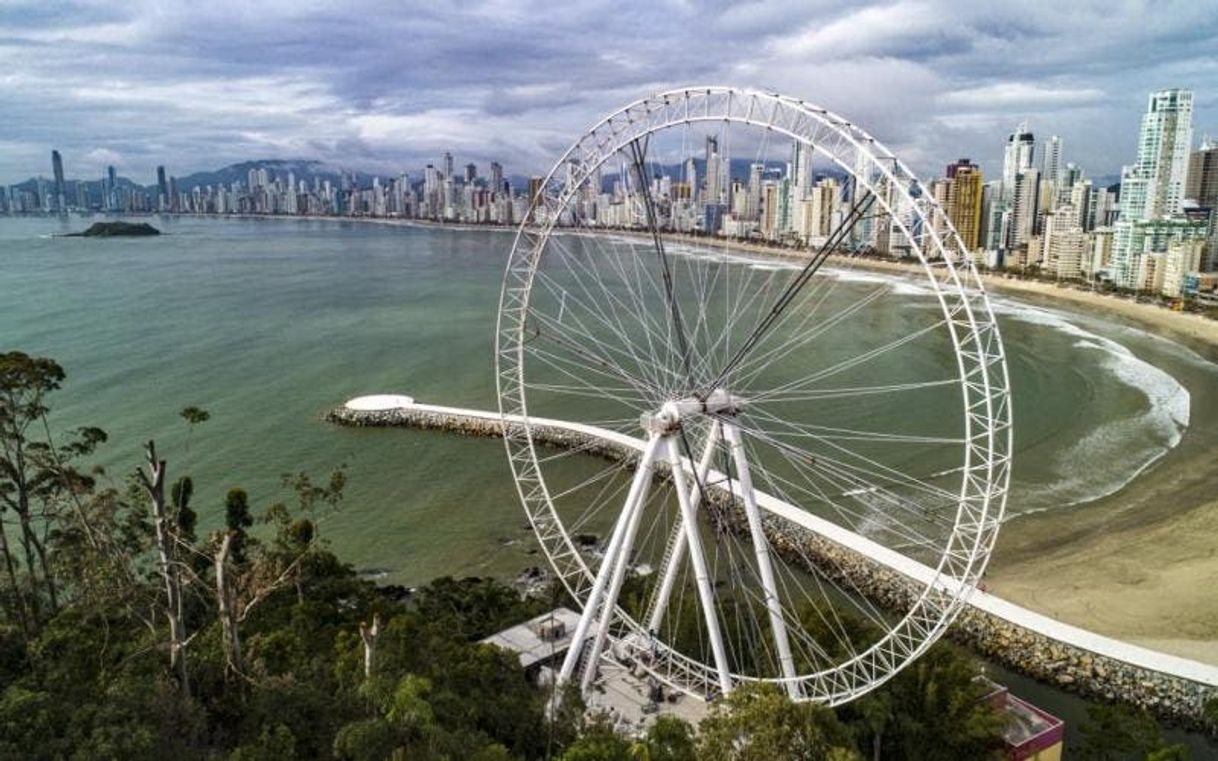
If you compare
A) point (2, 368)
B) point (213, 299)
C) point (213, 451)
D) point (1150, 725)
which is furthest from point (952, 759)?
point (213, 299)

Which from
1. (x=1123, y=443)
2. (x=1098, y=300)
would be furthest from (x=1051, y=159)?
(x=1123, y=443)

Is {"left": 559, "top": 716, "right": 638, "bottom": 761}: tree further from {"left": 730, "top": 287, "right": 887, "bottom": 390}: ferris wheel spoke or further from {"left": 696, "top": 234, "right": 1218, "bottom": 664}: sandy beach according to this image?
{"left": 696, "top": 234, "right": 1218, "bottom": 664}: sandy beach

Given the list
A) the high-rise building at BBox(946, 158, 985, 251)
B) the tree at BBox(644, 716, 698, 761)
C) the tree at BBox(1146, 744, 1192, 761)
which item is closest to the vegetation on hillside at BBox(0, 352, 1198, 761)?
the tree at BBox(644, 716, 698, 761)

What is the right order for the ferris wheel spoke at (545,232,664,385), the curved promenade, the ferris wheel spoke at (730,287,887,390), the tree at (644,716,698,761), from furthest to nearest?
the curved promenade
the ferris wheel spoke at (545,232,664,385)
the ferris wheel spoke at (730,287,887,390)
the tree at (644,716,698,761)

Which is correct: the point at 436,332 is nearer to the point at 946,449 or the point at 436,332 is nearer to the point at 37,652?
the point at 946,449

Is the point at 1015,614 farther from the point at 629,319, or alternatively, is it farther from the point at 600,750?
the point at 629,319

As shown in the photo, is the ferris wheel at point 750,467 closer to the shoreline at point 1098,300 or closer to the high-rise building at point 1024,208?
the shoreline at point 1098,300
